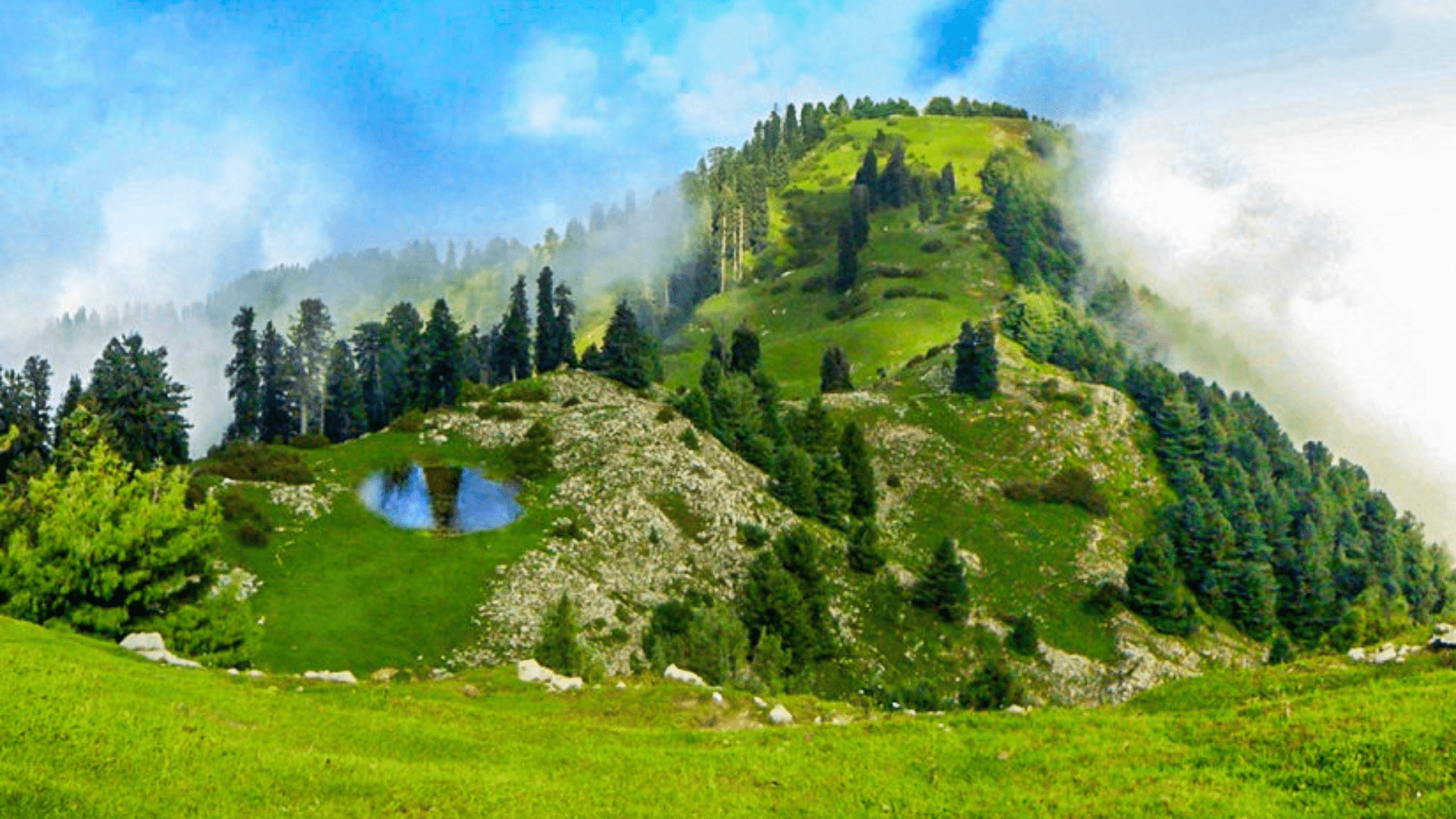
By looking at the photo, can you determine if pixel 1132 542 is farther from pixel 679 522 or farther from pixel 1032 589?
pixel 679 522

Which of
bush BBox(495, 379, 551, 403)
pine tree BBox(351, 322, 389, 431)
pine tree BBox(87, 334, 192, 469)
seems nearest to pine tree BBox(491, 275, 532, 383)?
pine tree BBox(351, 322, 389, 431)

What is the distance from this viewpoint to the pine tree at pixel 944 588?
354ft

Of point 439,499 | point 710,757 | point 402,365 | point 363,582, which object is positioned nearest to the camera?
point 710,757

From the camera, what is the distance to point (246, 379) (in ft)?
443

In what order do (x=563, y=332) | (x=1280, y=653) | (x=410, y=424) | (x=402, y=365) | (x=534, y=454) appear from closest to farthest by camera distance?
(x=534, y=454)
(x=410, y=424)
(x=1280, y=653)
(x=402, y=365)
(x=563, y=332)

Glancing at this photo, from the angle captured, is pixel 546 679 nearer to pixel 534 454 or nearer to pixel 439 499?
pixel 439 499

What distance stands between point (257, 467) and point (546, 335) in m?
76.0

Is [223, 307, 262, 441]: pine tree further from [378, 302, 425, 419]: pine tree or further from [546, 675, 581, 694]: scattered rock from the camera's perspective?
[546, 675, 581, 694]: scattered rock

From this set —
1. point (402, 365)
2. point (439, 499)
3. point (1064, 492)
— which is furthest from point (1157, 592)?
point (402, 365)

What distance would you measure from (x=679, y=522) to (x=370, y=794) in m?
80.6

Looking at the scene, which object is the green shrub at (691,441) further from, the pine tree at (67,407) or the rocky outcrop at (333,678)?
the rocky outcrop at (333,678)

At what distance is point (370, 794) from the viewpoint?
20.8 m

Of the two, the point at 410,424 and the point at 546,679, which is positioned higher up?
the point at 410,424

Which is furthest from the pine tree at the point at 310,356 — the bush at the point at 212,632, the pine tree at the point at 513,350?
the bush at the point at 212,632
